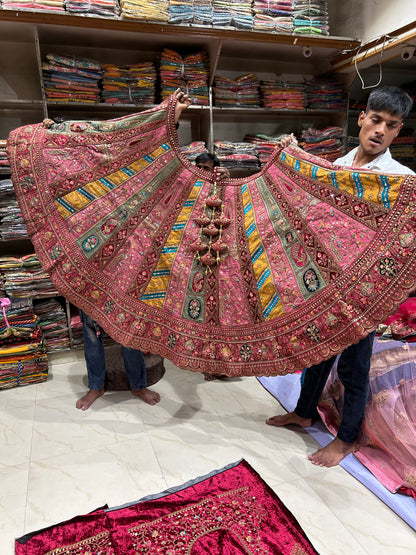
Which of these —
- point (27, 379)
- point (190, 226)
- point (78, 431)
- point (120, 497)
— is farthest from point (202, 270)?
point (27, 379)

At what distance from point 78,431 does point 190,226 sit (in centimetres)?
131

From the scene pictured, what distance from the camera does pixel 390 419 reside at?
1699 mm

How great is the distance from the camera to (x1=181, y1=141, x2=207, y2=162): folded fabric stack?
305 centimetres

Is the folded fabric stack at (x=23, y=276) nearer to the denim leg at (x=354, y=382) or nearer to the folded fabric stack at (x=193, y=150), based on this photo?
the folded fabric stack at (x=193, y=150)

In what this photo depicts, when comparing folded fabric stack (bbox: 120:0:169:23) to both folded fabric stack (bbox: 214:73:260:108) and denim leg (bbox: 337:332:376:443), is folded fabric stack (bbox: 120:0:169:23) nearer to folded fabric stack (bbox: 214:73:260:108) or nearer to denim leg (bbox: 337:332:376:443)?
folded fabric stack (bbox: 214:73:260:108)

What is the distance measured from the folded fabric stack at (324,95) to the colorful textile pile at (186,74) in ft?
3.14

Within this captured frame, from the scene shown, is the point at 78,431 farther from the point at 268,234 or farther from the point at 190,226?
the point at 268,234

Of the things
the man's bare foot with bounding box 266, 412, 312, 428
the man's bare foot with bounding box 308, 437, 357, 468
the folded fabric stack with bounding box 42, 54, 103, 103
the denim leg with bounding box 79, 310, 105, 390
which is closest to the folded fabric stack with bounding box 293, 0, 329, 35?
the folded fabric stack with bounding box 42, 54, 103, 103

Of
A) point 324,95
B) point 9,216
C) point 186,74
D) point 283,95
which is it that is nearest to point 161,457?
point 9,216

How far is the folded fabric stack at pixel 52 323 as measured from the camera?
2926 mm

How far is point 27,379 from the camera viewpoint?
2.62 m

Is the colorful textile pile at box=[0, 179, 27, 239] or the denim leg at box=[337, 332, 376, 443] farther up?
the colorful textile pile at box=[0, 179, 27, 239]

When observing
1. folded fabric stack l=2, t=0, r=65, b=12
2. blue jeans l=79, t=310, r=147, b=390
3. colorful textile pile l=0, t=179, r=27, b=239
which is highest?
folded fabric stack l=2, t=0, r=65, b=12

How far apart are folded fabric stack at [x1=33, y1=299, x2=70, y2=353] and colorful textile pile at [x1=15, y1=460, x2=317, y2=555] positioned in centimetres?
165
